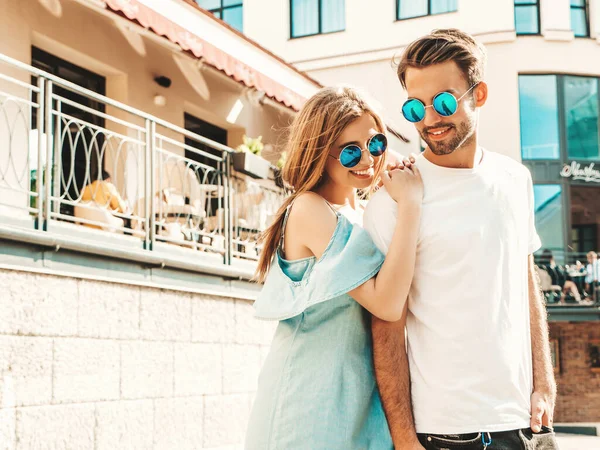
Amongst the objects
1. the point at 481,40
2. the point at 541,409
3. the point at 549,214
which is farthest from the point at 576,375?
the point at 541,409

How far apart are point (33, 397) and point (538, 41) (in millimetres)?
18728

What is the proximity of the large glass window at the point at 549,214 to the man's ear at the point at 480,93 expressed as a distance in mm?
20138

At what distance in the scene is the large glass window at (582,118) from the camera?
72.4 ft

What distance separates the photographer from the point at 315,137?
104 inches

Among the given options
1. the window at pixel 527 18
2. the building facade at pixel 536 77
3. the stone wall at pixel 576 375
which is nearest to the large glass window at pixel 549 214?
the building facade at pixel 536 77

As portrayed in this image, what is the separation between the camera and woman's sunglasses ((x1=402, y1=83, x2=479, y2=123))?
2.40m

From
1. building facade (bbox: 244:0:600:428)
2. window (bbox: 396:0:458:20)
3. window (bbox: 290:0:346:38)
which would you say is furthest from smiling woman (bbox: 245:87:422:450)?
window (bbox: 290:0:346:38)

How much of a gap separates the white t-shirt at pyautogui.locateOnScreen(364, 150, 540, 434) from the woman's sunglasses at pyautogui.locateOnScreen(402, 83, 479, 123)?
0.65ft

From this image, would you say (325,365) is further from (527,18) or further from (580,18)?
(580,18)

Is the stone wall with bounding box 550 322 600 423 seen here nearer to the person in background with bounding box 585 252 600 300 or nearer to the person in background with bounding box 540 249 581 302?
the person in background with bounding box 540 249 581 302

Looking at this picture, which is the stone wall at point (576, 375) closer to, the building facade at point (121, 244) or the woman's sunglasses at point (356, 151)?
the building facade at point (121, 244)

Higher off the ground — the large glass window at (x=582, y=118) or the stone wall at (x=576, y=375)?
the large glass window at (x=582, y=118)

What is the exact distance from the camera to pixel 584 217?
22.6 meters

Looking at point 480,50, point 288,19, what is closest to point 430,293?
point 480,50
